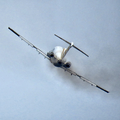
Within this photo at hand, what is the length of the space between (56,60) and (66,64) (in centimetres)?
358

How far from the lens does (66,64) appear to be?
3807 inches

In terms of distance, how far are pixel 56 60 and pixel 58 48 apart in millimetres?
5787

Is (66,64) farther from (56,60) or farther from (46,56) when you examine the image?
(46,56)

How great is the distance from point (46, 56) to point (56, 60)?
8.55 metres

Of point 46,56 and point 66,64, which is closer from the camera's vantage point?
point 66,64

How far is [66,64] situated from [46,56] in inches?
454

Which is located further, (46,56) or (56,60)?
(46,56)

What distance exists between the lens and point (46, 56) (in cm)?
10594

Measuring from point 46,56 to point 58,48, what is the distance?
19.1 ft

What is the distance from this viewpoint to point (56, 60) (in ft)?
322

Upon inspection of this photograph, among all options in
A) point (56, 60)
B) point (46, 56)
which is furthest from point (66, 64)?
point (46, 56)
